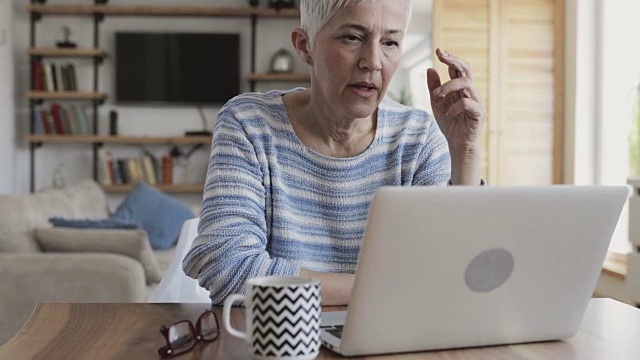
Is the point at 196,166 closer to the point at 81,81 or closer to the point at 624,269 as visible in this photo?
the point at 81,81

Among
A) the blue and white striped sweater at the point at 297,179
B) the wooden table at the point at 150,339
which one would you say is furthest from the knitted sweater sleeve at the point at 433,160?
the wooden table at the point at 150,339

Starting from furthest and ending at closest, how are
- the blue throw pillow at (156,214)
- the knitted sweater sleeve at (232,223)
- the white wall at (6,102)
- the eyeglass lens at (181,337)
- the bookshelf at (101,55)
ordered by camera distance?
the bookshelf at (101,55)
the white wall at (6,102)
the blue throw pillow at (156,214)
the knitted sweater sleeve at (232,223)
the eyeglass lens at (181,337)

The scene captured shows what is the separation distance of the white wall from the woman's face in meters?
5.01

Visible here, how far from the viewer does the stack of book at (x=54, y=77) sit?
608 cm

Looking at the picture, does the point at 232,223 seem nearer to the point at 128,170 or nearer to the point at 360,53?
the point at 360,53

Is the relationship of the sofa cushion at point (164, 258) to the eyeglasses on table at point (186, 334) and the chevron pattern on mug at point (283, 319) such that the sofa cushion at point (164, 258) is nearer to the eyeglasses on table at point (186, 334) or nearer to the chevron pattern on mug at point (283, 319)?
the eyeglasses on table at point (186, 334)

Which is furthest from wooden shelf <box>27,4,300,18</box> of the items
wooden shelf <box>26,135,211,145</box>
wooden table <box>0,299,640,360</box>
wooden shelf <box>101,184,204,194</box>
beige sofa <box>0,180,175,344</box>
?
wooden table <box>0,299,640,360</box>

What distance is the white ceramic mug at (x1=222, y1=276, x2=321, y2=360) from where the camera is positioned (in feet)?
2.82

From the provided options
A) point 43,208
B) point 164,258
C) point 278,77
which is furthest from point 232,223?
point 278,77

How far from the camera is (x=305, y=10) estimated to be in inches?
59.3

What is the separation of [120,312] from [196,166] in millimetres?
5148

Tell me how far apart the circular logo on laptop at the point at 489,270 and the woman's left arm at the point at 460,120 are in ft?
1.80

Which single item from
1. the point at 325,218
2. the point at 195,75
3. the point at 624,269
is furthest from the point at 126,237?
the point at 195,75

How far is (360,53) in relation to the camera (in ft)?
4.68
